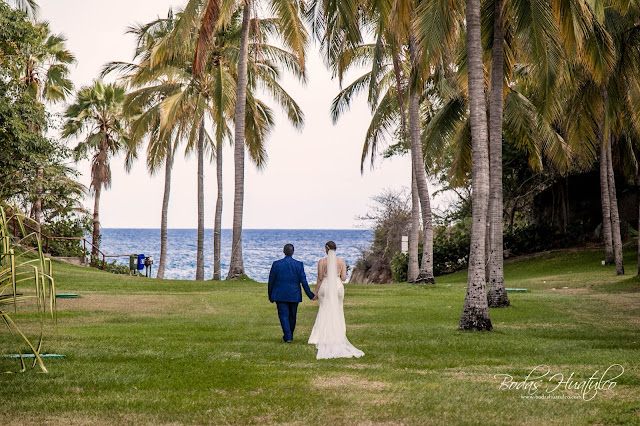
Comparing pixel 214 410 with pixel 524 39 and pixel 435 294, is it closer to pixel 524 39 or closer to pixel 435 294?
pixel 524 39

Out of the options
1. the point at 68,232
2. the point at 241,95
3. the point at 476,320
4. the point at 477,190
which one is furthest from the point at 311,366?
the point at 68,232

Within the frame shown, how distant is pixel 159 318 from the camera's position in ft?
48.9

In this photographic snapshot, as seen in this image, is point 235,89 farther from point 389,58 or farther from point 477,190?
point 477,190

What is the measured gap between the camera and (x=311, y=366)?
9180mm

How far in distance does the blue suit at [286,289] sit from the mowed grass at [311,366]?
1.37 feet

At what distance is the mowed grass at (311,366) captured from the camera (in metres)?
6.73

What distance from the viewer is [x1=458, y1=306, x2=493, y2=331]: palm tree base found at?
1301 cm

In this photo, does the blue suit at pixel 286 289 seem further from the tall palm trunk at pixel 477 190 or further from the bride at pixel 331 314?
the tall palm trunk at pixel 477 190

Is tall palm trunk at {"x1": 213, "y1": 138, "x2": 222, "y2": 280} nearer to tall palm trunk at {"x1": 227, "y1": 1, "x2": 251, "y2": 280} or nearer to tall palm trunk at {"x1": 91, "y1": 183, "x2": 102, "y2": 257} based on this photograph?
tall palm trunk at {"x1": 227, "y1": 1, "x2": 251, "y2": 280}

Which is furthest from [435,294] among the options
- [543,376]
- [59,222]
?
[59,222]

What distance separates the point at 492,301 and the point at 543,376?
888cm

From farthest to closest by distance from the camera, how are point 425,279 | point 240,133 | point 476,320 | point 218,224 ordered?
point 218,224 < point 240,133 < point 425,279 < point 476,320

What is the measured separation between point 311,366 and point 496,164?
9.04 meters

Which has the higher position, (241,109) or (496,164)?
(241,109)
